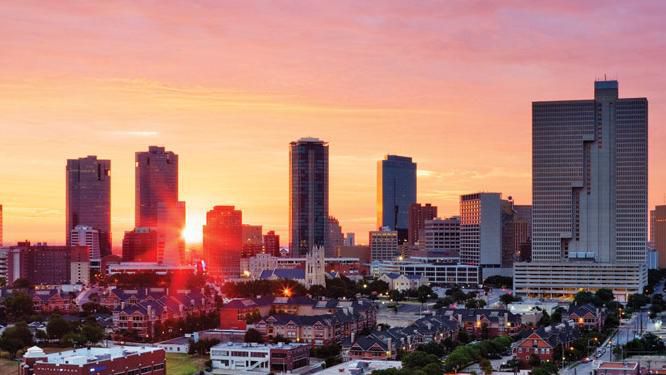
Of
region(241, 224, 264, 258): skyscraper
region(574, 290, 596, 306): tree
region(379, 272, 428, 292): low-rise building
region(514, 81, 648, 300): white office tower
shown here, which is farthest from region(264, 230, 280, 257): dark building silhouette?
region(574, 290, 596, 306): tree

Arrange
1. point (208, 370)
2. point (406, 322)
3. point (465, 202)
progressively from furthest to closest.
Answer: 1. point (465, 202)
2. point (406, 322)
3. point (208, 370)

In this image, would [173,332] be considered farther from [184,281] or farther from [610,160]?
[610,160]

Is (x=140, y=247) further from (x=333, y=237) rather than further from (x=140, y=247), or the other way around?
(x=333, y=237)

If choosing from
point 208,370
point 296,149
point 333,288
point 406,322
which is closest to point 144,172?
point 296,149

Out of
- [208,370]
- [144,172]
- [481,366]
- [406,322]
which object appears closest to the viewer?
[481,366]

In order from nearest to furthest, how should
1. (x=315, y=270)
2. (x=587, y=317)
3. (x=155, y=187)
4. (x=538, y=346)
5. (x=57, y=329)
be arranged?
(x=538, y=346)
(x=57, y=329)
(x=587, y=317)
(x=315, y=270)
(x=155, y=187)

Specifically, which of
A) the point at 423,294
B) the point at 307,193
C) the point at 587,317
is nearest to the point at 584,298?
the point at 423,294
